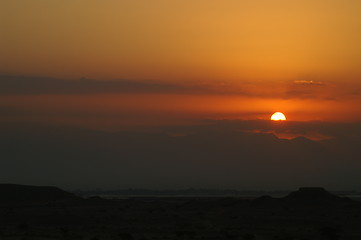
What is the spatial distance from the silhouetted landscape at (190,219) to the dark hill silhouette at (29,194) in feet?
0.87

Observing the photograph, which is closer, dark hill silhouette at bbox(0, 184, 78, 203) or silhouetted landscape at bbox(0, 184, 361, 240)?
silhouetted landscape at bbox(0, 184, 361, 240)

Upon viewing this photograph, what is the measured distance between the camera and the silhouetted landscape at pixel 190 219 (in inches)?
2569

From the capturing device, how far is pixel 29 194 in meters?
133

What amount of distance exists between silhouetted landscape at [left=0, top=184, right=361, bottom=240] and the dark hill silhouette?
264 millimetres

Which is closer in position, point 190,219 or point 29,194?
point 190,219

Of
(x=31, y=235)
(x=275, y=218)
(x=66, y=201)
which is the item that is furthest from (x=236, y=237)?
(x=66, y=201)

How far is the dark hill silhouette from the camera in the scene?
129 meters

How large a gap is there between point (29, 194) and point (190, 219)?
5697 cm

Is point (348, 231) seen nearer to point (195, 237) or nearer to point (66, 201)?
point (195, 237)

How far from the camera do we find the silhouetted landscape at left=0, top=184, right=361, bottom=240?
65250 mm

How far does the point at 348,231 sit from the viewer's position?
2788 inches

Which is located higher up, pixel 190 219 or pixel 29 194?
pixel 29 194

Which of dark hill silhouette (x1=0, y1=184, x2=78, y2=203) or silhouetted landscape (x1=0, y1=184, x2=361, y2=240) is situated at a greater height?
dark hill silhouette (x1=0, y1=184, x2=78, y2=203)

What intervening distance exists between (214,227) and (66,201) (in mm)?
52498
